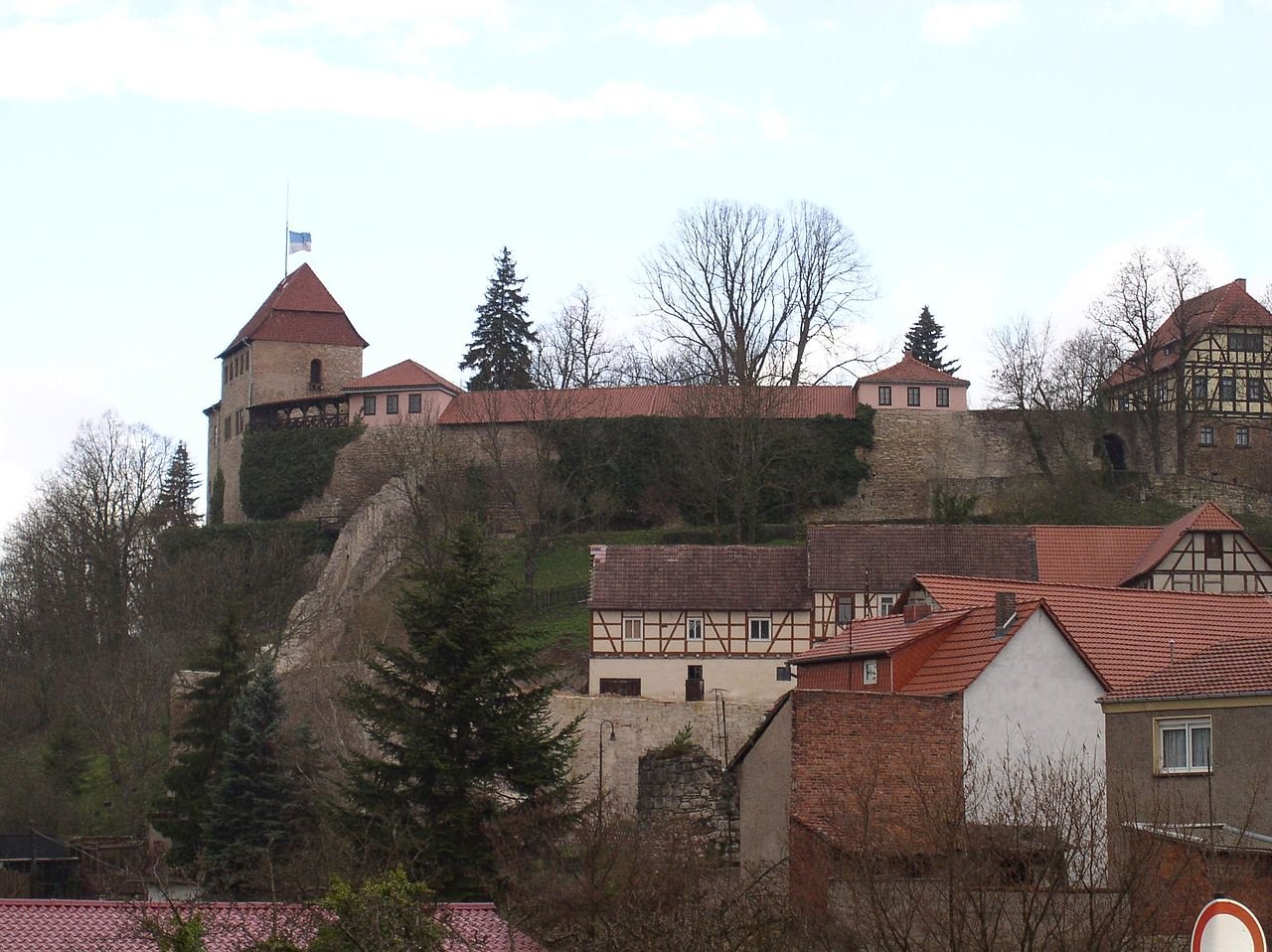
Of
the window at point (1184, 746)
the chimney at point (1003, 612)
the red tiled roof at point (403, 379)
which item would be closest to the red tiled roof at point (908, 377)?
the red tiled roof at point (403, 379)

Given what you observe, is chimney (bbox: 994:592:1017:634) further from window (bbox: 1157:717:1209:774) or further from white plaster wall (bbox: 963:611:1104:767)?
window (bbox: 1157:717:1209:774)

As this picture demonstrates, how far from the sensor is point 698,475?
2174 inches

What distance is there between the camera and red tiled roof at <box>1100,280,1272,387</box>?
5988 centimetres

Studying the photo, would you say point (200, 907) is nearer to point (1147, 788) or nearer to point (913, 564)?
point (1147, 788)

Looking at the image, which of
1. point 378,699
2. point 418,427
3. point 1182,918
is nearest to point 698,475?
point 418,427

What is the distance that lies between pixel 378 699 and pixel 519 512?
30.6m

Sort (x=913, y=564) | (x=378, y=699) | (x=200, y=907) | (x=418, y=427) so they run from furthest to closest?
(x=418, y=427)
(x=913, y=564)
(x=378, y=699)
(x=200, y=907)

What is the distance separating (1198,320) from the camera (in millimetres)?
61531

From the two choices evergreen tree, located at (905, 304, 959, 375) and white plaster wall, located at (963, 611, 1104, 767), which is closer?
white plaster wall, located at (963, 611, 1104, 767)

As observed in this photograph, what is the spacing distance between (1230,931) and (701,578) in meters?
36.0

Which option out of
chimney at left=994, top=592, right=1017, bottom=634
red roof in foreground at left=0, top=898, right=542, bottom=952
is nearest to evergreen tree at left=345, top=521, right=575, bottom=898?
red roof in foreground at left=0, top=898, right=542, bottom=952

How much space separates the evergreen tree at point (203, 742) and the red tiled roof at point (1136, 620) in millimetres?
14006

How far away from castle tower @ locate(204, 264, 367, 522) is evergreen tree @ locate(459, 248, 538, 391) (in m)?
6.96

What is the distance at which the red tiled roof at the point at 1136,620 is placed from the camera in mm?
24203
